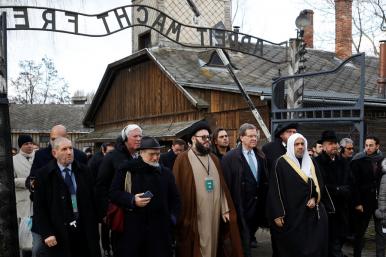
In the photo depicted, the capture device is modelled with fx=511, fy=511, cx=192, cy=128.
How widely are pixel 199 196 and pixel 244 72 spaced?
1287 centimetres

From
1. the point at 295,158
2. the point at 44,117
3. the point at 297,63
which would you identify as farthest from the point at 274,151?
the point at 44,117

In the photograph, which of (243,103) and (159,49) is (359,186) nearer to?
(243,103)

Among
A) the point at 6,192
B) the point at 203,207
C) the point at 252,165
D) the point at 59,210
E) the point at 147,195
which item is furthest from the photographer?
the point at 252,165

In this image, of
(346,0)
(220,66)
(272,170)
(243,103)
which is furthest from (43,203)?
(346,0)

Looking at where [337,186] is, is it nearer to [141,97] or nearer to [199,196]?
[199,196]

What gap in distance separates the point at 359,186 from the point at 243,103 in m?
7.81

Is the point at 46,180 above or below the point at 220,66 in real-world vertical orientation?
below

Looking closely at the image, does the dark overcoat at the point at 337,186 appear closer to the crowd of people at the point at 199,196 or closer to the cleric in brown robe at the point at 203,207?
the crowd of people at the point at 199,196

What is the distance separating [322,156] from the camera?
24.6 ft

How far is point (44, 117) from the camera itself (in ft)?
136

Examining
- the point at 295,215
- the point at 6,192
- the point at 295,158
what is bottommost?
the point at 295,215

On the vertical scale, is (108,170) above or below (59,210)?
above

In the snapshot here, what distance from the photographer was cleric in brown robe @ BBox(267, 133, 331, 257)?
6.27m

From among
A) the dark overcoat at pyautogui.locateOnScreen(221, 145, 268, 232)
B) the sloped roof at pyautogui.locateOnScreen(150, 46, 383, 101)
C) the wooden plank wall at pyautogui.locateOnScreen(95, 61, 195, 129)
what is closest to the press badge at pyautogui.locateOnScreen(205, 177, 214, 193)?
the dark overcoat at pyautogui.locateOnScreen(221, 145, 268, 232)
